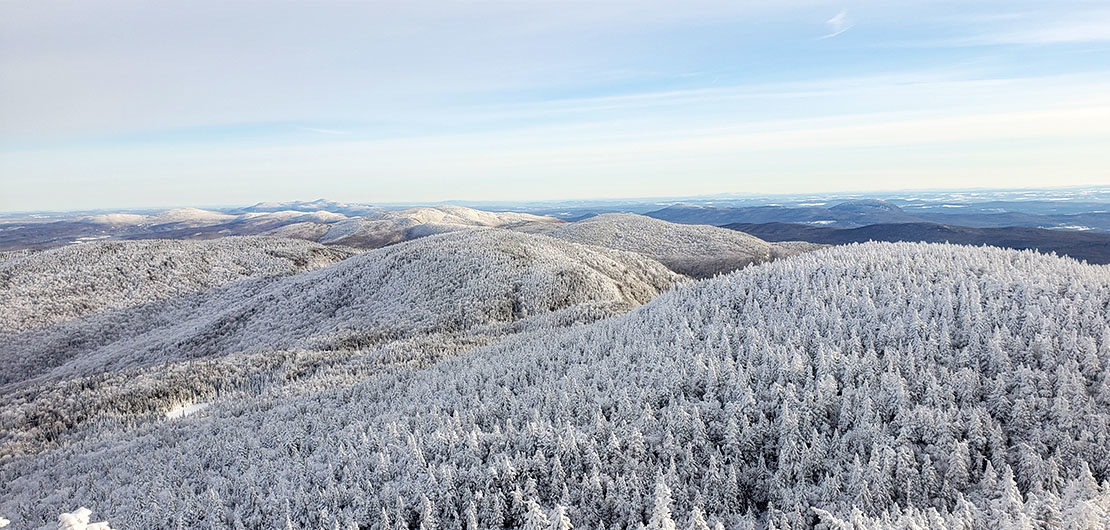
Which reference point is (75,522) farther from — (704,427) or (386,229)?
(386,229)

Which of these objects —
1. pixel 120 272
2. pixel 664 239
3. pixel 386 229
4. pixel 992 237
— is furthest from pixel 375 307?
pixel 992 237

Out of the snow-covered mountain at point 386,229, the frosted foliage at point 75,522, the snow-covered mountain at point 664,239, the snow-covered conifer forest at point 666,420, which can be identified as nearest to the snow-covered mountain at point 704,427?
the snow-covered conifer forest at point 666,420

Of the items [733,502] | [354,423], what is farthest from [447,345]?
[733,502]

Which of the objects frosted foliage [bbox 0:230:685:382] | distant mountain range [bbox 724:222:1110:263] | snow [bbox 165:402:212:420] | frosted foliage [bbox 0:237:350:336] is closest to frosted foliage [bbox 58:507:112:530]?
snow [bbox 165:402:212:420]

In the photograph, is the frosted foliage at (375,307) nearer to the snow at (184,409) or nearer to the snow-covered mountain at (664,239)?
the snow at (184,409)

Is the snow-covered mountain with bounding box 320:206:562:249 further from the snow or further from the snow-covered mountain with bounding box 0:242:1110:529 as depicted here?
the snow-covered mountain with bounding box 0:242:1110:529
